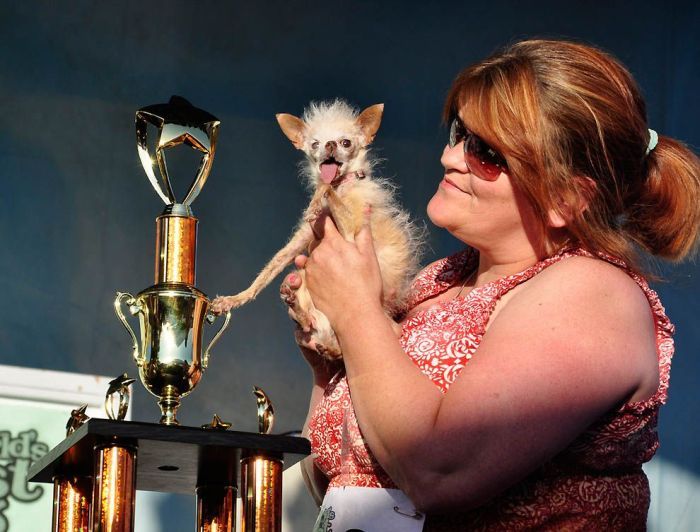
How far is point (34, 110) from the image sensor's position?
3271 mm

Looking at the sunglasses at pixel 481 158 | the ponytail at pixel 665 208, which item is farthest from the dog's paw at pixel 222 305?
the ponytail at pixel 665 208

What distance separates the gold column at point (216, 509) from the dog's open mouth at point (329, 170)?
0.62 m

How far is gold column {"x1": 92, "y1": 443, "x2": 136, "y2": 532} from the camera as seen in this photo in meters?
1.79

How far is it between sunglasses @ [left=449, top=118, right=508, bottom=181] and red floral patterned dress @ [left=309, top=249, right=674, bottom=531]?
0.54 feet

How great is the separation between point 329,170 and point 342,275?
0.52 metres

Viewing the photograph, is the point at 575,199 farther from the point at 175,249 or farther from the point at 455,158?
the point at 175,249

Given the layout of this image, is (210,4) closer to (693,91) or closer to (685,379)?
(693,91)

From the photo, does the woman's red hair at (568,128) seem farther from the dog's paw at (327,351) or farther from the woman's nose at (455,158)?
the dog's paw at (327,351)

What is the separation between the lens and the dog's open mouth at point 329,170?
2.23 meters

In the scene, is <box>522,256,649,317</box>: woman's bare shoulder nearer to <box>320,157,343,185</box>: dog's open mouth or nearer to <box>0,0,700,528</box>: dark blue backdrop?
<box>320,157,343,185</box>: dog's open mouth

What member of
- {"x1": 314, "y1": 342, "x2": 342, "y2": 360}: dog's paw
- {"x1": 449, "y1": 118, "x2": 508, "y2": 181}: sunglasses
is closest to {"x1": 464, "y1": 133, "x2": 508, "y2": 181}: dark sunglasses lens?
{"x1": 449, "y1": 118, "x2": 508, "y2": 181}: sunglasses

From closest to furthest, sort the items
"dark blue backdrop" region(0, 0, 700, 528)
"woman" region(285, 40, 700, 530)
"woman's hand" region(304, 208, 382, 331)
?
"woman" region(285, 40, 700, 530), "woman's hand" region(304, 208, 382, 331), "dark blue backdrop" region(0, 0, 700, 528)

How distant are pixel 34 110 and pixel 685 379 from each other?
2097 millimetres

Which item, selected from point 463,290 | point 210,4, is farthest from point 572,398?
point 210,4
